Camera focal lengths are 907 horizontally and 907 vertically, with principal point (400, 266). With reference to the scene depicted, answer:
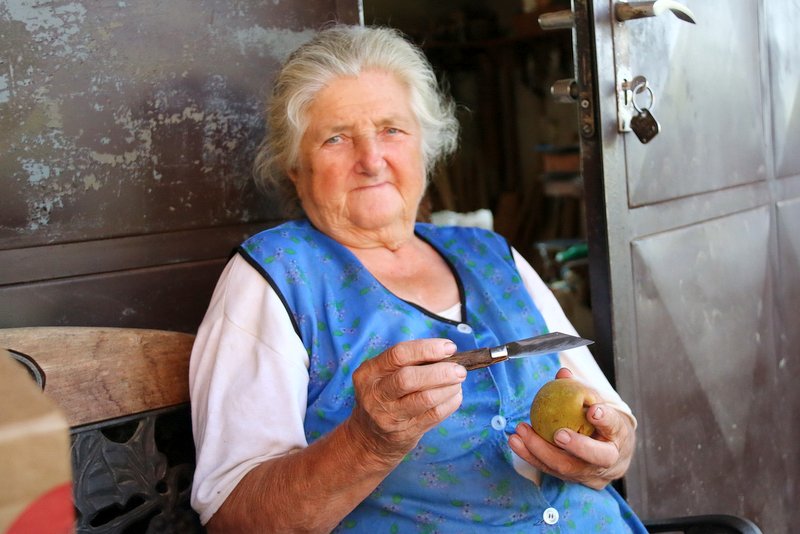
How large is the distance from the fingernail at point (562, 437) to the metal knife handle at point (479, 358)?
0.28 m

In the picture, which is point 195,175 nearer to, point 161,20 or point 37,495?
point 161,20

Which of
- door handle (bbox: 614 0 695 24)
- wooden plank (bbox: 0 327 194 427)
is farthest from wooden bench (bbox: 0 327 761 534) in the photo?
door handle (bbox: 614 0 695 24)

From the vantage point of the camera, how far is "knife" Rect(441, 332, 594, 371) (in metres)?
1.28

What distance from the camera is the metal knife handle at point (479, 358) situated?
1.28m

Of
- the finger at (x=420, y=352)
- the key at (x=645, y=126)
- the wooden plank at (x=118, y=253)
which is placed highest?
the key at (x=645, y=126)

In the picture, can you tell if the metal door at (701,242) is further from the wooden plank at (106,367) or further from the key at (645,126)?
the wooden plank at (106,367)

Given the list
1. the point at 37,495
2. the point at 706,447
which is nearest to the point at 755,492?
the point at 706,447

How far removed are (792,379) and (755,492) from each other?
40 cm

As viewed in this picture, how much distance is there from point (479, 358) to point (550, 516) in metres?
0.48

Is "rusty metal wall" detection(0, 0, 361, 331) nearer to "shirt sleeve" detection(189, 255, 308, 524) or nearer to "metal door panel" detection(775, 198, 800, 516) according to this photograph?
"shirt sleeve" detection(189, 255, 308, 524)

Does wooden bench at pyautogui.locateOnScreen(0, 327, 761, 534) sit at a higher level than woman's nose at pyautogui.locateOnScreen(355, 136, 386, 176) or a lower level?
lower

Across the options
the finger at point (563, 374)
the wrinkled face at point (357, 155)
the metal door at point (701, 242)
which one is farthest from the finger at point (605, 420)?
the wrinkled face at point (357, 155)

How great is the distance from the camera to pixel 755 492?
2.55 m

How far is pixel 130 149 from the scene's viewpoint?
1867mm
